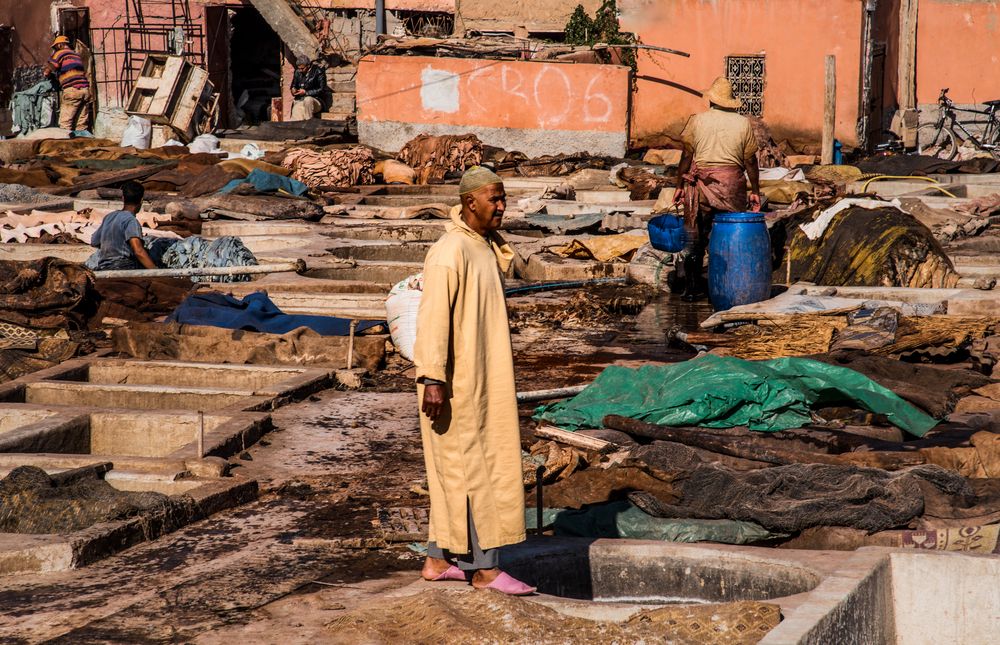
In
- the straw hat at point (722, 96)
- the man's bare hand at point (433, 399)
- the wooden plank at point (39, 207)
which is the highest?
the straw hat at point (722, 96)

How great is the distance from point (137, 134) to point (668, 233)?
48.4 feet

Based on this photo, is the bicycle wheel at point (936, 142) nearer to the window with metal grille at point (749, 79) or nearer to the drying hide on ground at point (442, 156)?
the window with metal grille at point (749, 79)

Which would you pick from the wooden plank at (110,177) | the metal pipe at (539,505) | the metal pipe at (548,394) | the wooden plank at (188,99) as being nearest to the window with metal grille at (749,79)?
the wooden plank at (110,177)

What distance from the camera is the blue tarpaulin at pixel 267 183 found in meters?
17.0

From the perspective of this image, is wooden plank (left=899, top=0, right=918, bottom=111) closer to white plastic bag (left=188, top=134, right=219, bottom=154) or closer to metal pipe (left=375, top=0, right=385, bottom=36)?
metal pipe (left=375, top=0, right=385, bottom=36)

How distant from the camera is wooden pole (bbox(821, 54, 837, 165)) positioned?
19.9 m

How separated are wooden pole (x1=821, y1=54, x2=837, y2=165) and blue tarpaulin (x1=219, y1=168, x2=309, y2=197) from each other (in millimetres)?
8337

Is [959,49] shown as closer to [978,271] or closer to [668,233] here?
[978,271]

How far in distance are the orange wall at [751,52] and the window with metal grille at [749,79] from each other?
0.12 m

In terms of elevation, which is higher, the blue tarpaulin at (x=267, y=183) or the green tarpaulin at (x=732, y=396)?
the blue tarpaulin at (x=267, y=183)

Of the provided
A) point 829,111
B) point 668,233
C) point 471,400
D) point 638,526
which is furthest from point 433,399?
point 829,111

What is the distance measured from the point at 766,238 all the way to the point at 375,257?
539 centimetres

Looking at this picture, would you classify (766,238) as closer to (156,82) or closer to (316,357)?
(316,357)

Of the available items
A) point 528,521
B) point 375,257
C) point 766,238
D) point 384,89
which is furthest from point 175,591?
point 384,89
